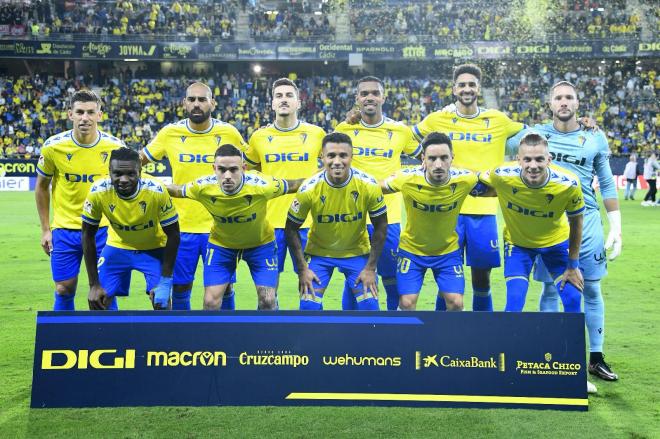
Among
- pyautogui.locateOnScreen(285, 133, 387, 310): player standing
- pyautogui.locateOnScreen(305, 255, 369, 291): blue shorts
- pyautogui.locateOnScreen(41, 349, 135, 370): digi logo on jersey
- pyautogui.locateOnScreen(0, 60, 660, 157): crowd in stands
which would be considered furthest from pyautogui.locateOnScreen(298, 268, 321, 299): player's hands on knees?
pyautogui.locateOnScreen(0, 60, 660, 157): crowd in stands

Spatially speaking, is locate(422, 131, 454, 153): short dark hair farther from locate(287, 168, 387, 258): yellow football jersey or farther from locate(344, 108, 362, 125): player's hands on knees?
locate(344, 108, 362, 125): player's hands on knees

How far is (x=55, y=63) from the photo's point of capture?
128ft

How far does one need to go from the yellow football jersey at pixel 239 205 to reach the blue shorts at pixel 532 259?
77.5 inches

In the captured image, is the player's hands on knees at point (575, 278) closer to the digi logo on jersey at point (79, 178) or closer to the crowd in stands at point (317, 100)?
the digi logo on jersey at point (79, 178)

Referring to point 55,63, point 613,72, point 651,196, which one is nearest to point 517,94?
point 613,72

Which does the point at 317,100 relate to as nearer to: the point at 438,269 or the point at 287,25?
the point at 287,25

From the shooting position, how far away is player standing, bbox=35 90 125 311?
20.0 feet

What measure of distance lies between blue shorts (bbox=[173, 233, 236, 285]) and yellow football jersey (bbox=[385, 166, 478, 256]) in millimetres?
1792

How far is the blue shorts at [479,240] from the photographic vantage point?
6.24 metres

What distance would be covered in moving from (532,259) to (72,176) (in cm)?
400

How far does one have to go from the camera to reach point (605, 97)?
37.5 meters

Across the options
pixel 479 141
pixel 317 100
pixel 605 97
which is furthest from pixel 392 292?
pixel 605 97

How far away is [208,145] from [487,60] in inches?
1369

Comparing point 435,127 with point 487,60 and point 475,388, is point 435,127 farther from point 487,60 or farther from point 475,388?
point 487,60
